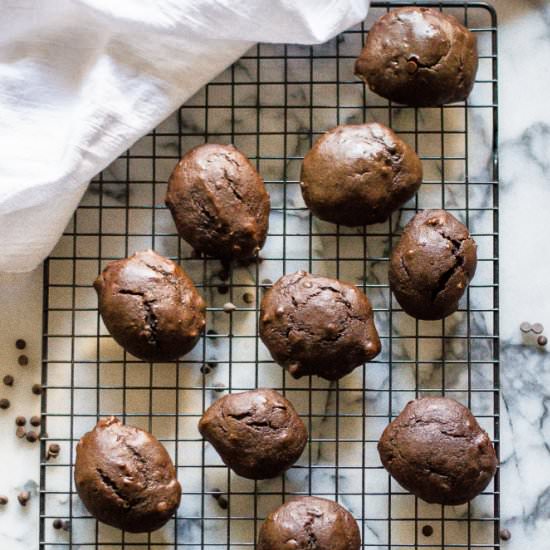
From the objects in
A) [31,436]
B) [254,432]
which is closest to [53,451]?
[31,436]

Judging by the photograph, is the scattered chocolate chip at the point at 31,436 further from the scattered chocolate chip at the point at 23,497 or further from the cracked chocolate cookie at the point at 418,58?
the cracked chocolate cookie at the point at 418,58

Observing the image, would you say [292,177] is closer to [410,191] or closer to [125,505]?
[410,191]

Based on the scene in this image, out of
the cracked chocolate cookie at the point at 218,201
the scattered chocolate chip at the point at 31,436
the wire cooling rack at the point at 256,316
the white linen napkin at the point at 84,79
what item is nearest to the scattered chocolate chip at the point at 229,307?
the wire cooling rack at the point at 256,316

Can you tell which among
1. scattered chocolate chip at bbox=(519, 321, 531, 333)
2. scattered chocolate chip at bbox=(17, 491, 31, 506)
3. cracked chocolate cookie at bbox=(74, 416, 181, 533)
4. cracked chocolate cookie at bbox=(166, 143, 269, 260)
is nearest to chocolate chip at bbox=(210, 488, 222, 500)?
cracked chocolate cookie at bbox=(74, 416, 181, 533)

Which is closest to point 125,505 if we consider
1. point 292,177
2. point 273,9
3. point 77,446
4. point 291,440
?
point 77,446

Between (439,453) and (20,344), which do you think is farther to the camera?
(20,344)

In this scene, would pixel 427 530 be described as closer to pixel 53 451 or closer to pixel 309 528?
pixel 309 528
